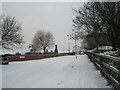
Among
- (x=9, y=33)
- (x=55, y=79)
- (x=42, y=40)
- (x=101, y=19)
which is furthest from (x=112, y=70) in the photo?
(x=42, y=40)

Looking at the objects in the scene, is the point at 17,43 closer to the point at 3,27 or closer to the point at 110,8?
the point at 3,27

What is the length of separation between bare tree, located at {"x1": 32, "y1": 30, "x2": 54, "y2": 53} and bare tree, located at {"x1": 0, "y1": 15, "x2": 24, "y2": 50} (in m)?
53.2

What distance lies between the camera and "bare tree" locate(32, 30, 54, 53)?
8319cm

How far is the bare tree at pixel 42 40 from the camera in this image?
8319 centimetres

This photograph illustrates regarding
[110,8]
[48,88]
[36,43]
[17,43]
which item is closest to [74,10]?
[110,8]

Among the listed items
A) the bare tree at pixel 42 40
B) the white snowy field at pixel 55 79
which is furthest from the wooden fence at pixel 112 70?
the bare tree at pixel 42 40

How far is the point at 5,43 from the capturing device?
27.4 metres

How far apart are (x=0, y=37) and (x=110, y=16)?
51.4ft

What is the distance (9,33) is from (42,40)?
56001 mm

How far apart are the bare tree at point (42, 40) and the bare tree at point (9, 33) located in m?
53.2

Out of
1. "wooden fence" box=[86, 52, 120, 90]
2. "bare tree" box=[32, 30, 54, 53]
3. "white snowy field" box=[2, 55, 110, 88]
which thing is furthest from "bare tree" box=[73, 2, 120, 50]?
"bare tree" box=[32, 30, 54, 53]

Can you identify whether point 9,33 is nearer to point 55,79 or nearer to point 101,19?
point 101,19

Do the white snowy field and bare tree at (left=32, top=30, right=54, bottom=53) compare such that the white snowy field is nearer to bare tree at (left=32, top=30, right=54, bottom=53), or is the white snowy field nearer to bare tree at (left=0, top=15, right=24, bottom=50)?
bare tree at (left=0, top=15, right=24, bottom=50)

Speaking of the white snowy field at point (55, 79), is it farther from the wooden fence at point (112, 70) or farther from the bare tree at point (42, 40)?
the bare tree at point (42, 40)
